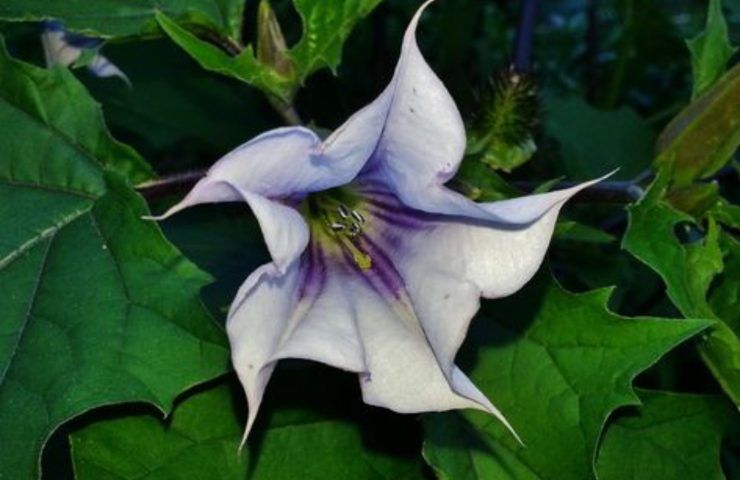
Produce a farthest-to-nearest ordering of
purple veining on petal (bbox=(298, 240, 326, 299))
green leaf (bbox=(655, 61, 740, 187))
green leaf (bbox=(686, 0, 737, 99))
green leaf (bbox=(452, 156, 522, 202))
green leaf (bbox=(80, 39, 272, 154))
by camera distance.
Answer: green leaf (bbox=(80, 39, 272, 154))
green leaf (bbox=(686, 0, 737, 99))
green leaf (bbox=(655, 61, 740, 187))
green leaf (bbox=(452, 156, 522, 202))
purple veining on petal (bbox=(298, 240, 326, 299))

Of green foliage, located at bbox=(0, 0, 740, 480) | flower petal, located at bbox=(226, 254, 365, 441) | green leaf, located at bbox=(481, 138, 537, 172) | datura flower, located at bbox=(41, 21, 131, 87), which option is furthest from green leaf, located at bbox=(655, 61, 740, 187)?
datura flower, located at bbox=(41, 21, 131, 87)

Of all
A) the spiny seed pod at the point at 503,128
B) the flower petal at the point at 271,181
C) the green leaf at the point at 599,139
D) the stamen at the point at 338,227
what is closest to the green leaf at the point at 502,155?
the spiny seed pod at the point at 503,128

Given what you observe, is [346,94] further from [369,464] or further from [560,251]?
[369,464]

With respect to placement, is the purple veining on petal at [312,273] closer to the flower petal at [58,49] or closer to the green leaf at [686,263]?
the green leaf at [686,263]

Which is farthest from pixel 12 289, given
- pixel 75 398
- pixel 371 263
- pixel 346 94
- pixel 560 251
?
pixel 346 94

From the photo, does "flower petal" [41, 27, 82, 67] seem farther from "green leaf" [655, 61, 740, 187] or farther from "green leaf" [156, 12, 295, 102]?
"green leaf" [655, 61, 740, 187]

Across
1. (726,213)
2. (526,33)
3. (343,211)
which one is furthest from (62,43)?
(726,213)
